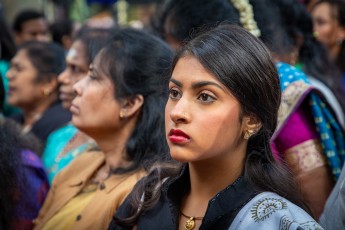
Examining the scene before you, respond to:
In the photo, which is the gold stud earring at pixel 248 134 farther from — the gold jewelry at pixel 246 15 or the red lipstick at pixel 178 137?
the gold jewelry at pixel 246 15

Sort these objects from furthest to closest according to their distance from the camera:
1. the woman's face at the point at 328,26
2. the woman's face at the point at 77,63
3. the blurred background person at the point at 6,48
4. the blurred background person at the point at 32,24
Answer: the blurred background person at the point at 32,24, the blurred background person at the point at 6,48, the woman's face at the point at 328,26, the woman's face at the point at 77,63

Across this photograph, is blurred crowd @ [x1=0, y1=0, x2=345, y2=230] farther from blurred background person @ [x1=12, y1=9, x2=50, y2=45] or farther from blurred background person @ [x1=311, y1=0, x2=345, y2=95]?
blurred background person @ [x1=12, y1=9, x2=50, y2=45]

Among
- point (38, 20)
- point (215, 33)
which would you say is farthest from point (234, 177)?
point (38, 20)

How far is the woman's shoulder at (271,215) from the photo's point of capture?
6.41 ft

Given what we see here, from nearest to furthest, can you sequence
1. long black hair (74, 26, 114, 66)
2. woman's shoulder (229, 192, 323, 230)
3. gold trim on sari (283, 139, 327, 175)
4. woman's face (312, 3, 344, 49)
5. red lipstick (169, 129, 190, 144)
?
woman's shoulder (229, 192, 323, 230)
red lipstick (169, 129, 190, 144)
gold trim on sari (283, 139, 327, 175)
long black hair (74, 26, 114, 66)
woman's face (312, 3, 344, 49)

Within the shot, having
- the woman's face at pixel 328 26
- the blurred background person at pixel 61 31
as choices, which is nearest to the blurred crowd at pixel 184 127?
the woman's face at pixel 328 26

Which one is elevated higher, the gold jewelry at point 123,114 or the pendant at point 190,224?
the pendant at point 190,224

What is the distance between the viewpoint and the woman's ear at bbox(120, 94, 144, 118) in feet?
9.96

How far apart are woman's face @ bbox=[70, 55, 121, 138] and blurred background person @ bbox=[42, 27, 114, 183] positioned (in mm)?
176

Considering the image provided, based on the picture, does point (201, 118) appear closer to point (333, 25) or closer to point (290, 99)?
point (290, 99)

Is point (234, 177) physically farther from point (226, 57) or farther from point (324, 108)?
point (324, 108)

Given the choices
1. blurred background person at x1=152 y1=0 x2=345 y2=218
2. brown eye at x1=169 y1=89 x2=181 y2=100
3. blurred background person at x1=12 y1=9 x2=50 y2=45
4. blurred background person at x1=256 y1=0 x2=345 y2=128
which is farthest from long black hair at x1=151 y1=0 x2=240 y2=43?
blurred background person at x1=12 y1=9 x2=50 y2=45

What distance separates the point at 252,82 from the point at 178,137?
0.30m

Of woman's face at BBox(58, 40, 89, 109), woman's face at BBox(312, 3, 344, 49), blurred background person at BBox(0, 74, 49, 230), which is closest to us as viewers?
blurred background person at BBox(0, 74, 49, 230)
